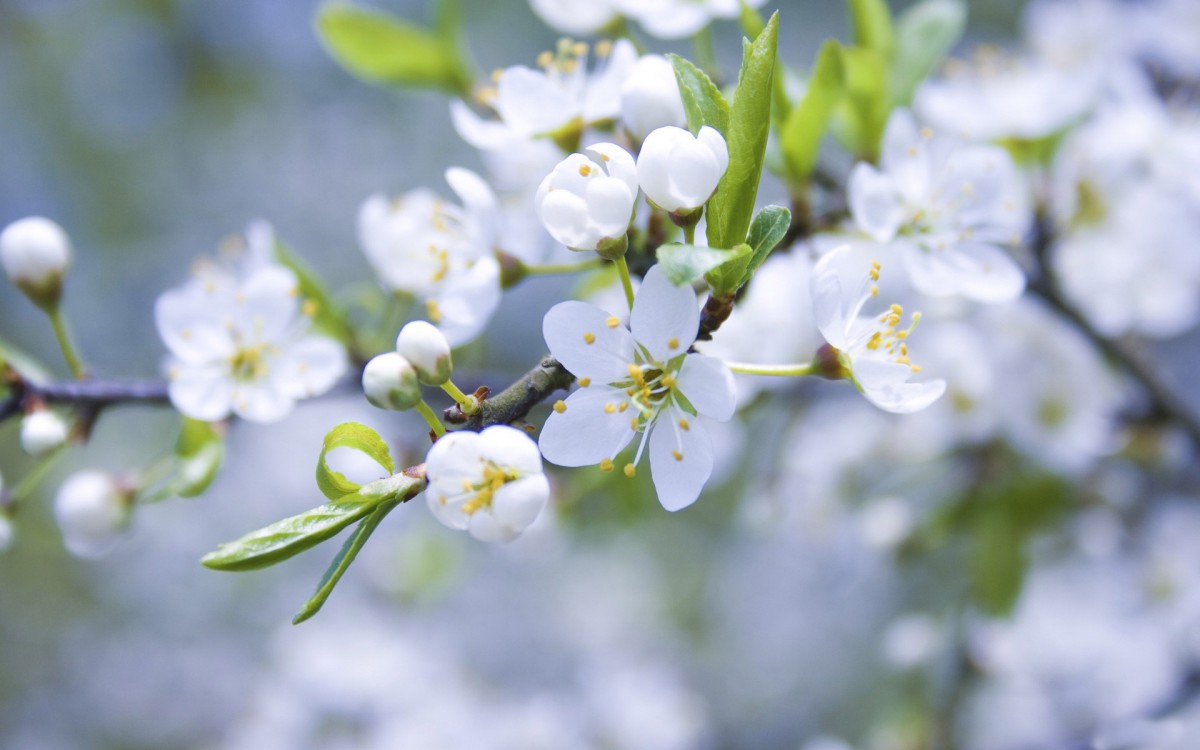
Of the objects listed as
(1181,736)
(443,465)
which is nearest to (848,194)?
(443,465)

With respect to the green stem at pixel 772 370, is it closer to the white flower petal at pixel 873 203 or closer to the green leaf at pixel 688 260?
the green leaf at pixel 688 260

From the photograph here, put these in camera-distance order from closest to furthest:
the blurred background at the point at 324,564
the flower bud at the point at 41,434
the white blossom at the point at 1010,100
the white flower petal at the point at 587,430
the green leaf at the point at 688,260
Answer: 1. the green leaf at the point at 688,260
2. the white flower petal at the point at 587,430
3. the flower bud at the point at 41,434
4. the white blossom at the point at 1010,100
5. the blurred background at the point at 324,564

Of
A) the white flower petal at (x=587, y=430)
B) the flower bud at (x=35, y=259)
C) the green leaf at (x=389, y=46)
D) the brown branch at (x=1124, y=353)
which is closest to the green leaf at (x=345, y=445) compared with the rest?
the white flower petal at (x=587, y=430)

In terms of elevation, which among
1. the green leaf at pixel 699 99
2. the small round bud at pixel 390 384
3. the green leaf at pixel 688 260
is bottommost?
the small round bud at pixel 390 384

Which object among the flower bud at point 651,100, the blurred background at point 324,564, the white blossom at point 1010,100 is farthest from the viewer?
the blurred background at point 324,564

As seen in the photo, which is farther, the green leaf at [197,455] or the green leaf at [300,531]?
the green leaf at [197,455]

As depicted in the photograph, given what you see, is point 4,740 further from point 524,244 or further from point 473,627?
point 524,244

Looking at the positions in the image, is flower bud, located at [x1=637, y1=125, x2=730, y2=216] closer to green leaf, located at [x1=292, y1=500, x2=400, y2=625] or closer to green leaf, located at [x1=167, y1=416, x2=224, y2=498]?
green leaf, located at [x1=292, y1=500, x2=400, y2=625]

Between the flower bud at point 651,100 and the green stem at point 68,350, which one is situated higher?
the flower bud at point 651,100
